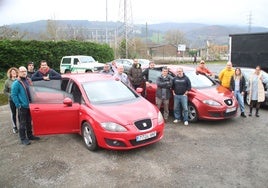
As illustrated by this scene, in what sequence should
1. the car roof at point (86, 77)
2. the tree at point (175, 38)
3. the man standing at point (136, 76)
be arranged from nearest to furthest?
1. the car roof at point (86, 77)
2. the man standing at point (136, 76)
3. the tree at point (175, 38)

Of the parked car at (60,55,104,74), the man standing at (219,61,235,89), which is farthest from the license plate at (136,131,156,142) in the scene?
the parked car at (60,55,104,74)

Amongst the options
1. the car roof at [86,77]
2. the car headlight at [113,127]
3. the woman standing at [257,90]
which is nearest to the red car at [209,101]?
the woman standing at [257,90]

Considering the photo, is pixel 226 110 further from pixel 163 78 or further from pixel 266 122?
pixel 163 78

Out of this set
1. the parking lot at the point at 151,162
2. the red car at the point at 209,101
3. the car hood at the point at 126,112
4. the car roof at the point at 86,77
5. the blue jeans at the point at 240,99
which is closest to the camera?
the parking lot at the point at 151,162

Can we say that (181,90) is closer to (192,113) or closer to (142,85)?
(192,113)

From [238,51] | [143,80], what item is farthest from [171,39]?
[143,80]

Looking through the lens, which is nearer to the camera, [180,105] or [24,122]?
[24,122]

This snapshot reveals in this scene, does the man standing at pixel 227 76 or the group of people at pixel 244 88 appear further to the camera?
the man standing at pixel 227 76

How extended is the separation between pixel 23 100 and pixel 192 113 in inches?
182

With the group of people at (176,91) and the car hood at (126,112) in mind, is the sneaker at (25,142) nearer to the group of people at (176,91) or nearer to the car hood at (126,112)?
the car hood at (126,112)

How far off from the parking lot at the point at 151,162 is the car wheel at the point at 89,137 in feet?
0.49

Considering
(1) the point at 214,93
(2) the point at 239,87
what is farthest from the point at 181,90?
(2) the point at 239,87

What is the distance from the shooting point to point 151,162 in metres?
5.71

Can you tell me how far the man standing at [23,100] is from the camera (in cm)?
661
